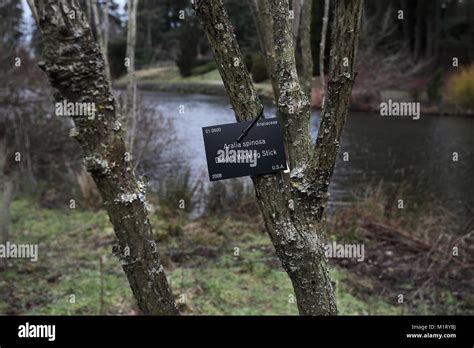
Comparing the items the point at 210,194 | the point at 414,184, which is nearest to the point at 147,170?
the point at 210,194

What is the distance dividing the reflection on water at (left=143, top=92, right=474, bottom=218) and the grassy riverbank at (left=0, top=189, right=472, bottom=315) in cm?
195

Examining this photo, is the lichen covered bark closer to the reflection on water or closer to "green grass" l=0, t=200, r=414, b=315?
"green grass" l=0, t=200, r=414, b=315

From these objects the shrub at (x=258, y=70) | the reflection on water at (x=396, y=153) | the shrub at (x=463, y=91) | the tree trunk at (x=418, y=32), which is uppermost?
the tree trunk at (x=418, y=32)

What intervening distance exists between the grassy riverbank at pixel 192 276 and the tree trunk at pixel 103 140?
1.90 metres

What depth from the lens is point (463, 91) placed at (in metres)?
16.7

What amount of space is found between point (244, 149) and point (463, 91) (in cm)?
1694

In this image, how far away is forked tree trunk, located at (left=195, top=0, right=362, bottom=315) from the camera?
1.46m

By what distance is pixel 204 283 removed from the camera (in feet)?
15.7

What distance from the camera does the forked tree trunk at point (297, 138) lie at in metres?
1.46

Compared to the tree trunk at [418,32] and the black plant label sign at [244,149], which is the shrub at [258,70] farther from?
the black plant label sign at [244,149]

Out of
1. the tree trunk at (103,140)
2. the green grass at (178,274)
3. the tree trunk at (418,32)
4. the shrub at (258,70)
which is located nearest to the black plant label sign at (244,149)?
the tree trunk at (103,140)

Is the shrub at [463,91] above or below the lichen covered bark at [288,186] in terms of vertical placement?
above
